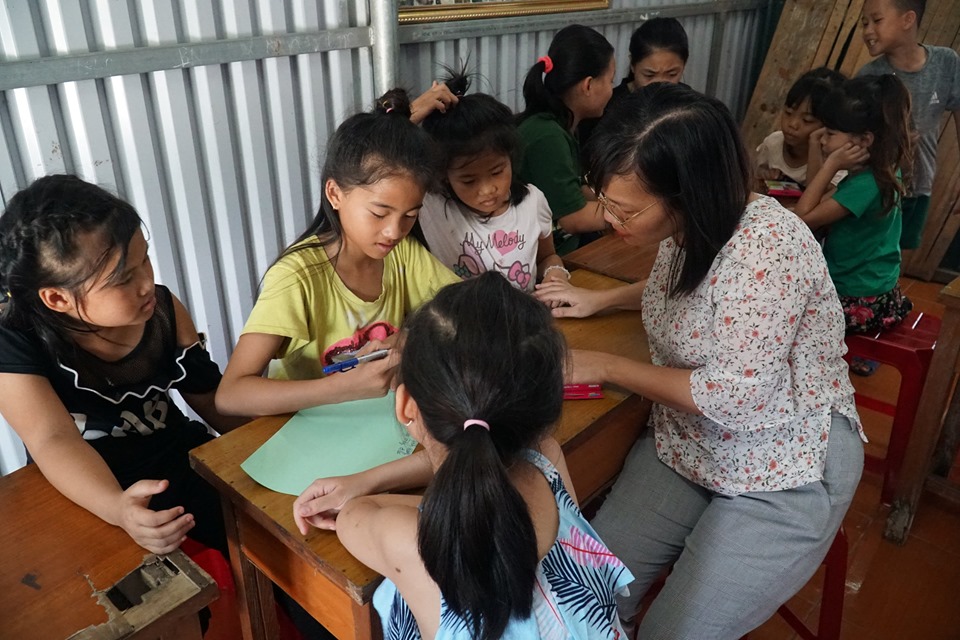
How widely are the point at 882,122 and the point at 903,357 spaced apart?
28.8 inches

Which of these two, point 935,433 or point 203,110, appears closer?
point 203,110

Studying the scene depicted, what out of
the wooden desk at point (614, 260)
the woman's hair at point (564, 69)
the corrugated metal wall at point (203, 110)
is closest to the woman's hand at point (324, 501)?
the wooden desk at point (614, 260)

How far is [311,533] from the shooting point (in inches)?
40.2

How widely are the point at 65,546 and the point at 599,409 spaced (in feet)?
2.90

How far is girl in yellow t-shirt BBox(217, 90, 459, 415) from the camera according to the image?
1.32 metres

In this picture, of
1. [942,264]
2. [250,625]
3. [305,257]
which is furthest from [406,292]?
[942,264]

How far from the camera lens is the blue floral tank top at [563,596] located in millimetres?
883

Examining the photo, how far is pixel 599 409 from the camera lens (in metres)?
1.35

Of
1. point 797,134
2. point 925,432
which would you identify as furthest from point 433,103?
point 797,134

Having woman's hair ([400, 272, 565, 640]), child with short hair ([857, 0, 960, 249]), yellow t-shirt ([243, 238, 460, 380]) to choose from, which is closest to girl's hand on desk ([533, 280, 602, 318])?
yellow t-shirt ([243, 238, 460, 380])

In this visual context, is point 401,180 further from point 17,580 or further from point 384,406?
point 17,580

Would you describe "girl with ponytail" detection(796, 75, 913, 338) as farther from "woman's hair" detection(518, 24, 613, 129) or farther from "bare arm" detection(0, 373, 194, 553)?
"bare arm" detection(0, 373, 194, 553)

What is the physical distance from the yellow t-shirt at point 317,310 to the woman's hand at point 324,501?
394 mm

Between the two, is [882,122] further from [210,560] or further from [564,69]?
[210,560]
